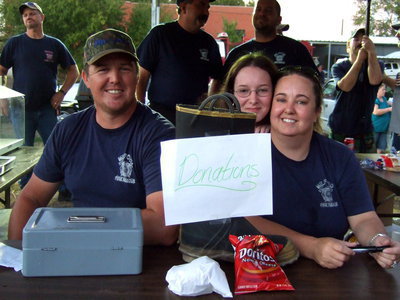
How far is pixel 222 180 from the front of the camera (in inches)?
47.8

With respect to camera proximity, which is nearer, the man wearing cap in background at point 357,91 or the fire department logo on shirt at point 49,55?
the man wearing cap in background at point 357,91

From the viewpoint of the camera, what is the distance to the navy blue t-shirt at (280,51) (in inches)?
140

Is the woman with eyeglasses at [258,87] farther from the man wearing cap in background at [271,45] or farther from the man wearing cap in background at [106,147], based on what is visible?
the man wearing cap in background at [271,45]

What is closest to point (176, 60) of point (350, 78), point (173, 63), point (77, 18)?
point (173, 63)

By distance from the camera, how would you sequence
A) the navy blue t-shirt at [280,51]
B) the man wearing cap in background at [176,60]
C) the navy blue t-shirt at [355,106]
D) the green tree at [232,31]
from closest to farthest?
the navy blue t-shirt at [280,51]
the man wearing cap in background at [176,60]
the navy blue t-shirt at [355,106]
the green tree at [232,31]

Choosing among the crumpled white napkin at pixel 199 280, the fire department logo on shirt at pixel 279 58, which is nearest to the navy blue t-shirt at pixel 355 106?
the fire department logo on shirt at pixel 279 58

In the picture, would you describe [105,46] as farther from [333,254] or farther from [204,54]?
[204,54]

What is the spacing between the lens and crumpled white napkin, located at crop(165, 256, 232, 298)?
1.14m

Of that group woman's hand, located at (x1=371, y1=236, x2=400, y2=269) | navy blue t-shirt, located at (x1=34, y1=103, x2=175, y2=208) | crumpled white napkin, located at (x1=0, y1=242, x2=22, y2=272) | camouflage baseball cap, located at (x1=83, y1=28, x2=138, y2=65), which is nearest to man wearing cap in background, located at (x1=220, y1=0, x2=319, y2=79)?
camouflage baseball cap, located at (x1=83, y1=28, x2=138, y2=65)

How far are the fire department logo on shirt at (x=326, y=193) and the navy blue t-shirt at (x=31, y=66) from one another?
3.99m

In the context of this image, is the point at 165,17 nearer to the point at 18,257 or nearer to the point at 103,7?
the point at 103,7

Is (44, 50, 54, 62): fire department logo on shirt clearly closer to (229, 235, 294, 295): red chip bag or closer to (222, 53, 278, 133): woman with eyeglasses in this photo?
(222, 53, 278, 133): woman with eyeglasses

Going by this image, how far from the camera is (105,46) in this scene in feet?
6.14

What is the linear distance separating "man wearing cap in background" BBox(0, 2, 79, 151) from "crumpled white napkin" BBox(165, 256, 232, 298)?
13.5 ft
